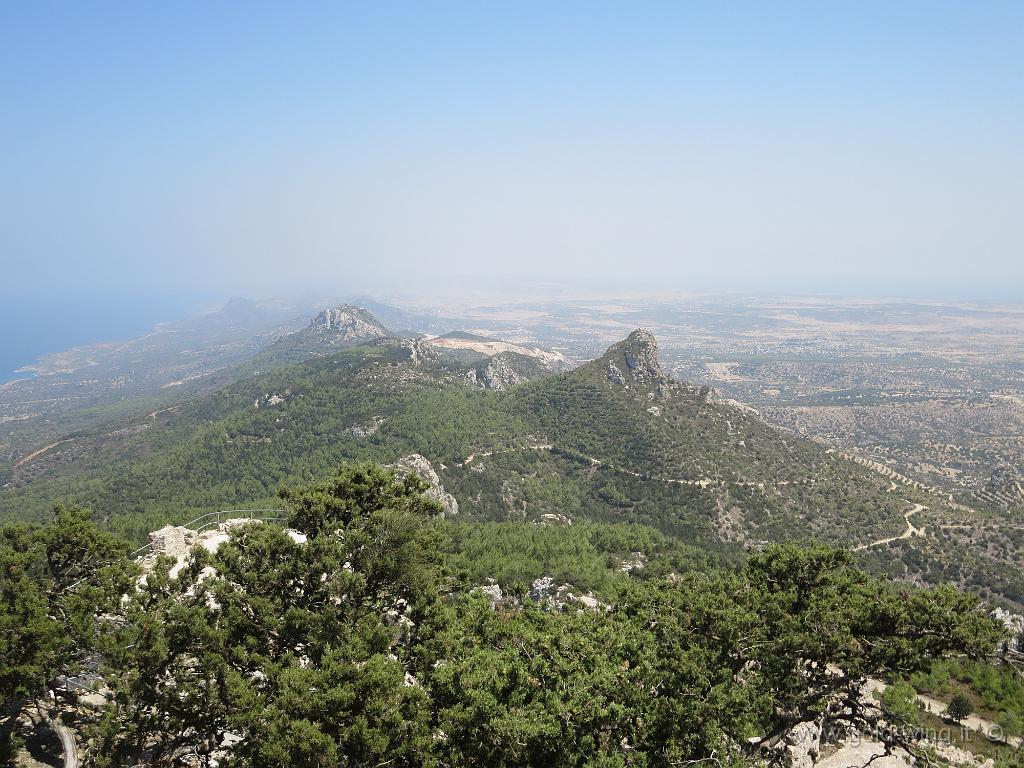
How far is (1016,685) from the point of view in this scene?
2112 centimetres

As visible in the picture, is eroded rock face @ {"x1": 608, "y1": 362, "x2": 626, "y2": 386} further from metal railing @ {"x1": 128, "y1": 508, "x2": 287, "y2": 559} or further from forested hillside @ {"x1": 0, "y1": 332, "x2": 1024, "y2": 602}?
metal railing @ {"x1": 128, "y1": 508, "x2": 287, "y2": 559}

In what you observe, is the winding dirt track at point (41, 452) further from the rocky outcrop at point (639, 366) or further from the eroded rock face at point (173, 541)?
the rocky outcrop at point (639, 366)

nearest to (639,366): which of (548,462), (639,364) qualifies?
(639,364)

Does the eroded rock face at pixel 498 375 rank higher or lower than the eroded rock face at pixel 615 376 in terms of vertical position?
lower

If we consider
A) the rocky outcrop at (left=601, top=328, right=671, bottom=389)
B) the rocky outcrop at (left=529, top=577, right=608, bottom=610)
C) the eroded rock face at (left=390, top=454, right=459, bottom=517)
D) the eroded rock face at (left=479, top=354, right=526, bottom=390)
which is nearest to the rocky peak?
the rocky outcrop at (left=601, top=328, right=671, bottom=389)

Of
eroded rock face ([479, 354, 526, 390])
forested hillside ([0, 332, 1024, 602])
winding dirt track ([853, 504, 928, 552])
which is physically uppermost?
eroded rock face ([479, 354, 526, 390])

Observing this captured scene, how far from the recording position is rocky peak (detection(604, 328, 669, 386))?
104 metres

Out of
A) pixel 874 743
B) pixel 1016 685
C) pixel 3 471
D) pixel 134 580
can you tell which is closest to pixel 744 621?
pixel 874 743

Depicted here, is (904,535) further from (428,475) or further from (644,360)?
(428,475)

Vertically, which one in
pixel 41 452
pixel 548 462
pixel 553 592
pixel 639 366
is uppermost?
pixel 639 366

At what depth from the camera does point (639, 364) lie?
104688 millimetres

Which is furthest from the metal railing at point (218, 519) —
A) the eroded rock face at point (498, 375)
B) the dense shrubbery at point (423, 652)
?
the eroded rock face at point (498, 375)

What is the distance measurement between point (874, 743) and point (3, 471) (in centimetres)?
15349

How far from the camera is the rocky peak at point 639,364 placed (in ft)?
340
